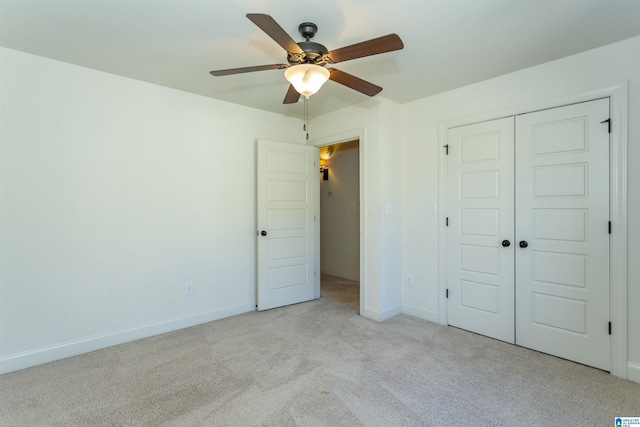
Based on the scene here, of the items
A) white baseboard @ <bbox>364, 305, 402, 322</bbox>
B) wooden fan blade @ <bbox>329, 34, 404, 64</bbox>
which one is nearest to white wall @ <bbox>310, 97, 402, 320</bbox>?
white baseboard @ <bbox>364, 305, 402, 322</bbox>

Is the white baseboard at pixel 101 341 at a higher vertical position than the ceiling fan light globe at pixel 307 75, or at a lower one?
lower

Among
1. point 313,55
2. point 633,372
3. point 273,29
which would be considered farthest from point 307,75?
point 633,372

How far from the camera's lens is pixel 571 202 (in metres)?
2.51

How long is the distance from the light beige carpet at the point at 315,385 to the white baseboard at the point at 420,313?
0.31 metres

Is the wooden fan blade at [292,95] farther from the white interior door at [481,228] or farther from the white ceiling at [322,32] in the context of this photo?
the white interior door at [481,228]

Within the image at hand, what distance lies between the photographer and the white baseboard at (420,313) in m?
3.38

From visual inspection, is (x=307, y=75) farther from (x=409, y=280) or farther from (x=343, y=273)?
(x=343, y=273)

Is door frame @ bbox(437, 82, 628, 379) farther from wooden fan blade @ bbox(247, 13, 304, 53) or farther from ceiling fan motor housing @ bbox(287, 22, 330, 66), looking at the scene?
wooden fan blade @ bbox(247, 13, 304, 53)

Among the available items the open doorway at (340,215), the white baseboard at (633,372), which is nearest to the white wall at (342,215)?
the open doorway at (340,215)

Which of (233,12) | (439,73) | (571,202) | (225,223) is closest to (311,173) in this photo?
(225,223)

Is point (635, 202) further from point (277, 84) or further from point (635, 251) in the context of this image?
point (277, 84)

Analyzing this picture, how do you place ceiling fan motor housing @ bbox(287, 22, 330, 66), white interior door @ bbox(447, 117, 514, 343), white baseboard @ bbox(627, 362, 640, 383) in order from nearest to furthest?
ceiling fan motor housing @ bbox(287, 22, 330, 66) → white baseboard @ bbox(627, 362, 640, 383) → white interior door @ bbox(447, 117, 514, 343)

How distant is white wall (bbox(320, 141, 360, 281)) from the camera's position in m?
5.45

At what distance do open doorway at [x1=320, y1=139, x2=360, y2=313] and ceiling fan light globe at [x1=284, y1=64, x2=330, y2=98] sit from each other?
10.8 ft
